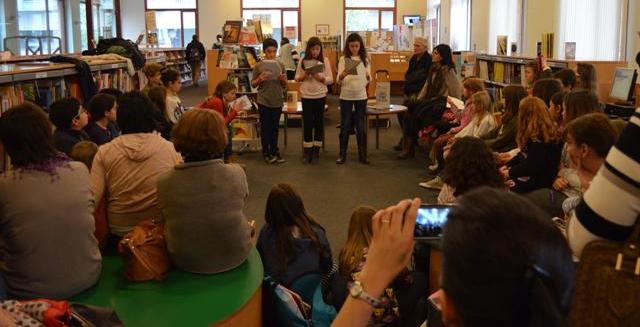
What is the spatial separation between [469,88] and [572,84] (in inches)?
38.8

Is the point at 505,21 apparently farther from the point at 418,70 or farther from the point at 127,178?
the point at 127,178

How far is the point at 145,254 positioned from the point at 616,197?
1.99m

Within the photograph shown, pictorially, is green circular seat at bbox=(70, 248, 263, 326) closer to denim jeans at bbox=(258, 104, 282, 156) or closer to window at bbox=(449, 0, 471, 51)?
denim jeans at bbox=(258, 104, 282, 156)

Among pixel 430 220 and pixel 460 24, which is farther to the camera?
pixel 460 24

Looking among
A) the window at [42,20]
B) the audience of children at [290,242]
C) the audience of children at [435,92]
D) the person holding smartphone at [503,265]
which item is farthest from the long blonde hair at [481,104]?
the window at [42,20]

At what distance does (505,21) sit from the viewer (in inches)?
424

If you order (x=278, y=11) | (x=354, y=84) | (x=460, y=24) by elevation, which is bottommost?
(x=354, y=84)

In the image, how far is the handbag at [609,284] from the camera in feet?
4.61

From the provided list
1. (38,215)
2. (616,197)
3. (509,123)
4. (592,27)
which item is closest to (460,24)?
(592,27)

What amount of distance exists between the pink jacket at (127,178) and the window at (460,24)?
1034cm

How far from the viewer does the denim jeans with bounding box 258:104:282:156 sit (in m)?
7.36

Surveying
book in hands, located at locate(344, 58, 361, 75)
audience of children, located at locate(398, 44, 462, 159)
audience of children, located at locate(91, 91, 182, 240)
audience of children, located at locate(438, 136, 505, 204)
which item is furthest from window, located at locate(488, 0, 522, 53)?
audience of children, located at locate(91, 91, 182, 240)

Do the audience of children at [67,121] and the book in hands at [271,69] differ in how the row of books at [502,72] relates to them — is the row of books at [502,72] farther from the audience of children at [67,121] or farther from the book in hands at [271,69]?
the audience of children at [67,121]

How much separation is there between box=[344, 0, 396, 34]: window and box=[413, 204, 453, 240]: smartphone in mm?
18589
